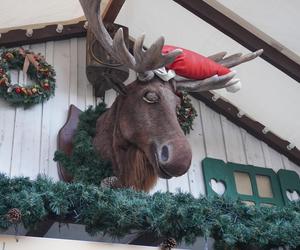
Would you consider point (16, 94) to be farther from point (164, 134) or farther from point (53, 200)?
point (53, 200)

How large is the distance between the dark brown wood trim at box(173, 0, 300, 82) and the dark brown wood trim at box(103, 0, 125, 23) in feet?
0.92

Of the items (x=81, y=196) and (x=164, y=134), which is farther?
(x=164, y=134)

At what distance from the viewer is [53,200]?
1355 mm

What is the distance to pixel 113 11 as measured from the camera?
2.55m

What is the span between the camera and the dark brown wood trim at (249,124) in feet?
9.25

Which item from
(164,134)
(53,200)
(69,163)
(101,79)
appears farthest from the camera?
(101,79)

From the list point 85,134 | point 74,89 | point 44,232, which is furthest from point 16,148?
point 44,232

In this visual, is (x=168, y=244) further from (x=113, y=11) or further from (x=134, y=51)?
(x=113, y=11)

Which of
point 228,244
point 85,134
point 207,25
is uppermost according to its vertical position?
point 207,25

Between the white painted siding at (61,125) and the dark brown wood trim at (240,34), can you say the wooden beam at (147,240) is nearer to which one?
the white painted siding at (61,125)

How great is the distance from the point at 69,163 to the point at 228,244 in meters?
0.90

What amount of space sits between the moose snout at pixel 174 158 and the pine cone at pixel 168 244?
44cm

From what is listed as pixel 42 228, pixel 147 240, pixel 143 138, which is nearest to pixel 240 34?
pixel 143 138

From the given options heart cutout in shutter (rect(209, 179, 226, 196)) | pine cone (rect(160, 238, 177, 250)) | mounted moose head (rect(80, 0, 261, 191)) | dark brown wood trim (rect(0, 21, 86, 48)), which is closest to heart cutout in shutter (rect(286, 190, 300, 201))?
heart cutout in shutter (rect(209, 179, 226, 196))
